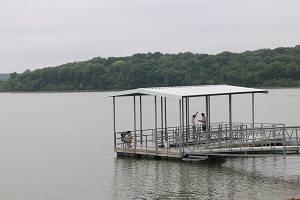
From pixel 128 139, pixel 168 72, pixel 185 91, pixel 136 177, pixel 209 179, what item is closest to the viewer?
pixel 209 179

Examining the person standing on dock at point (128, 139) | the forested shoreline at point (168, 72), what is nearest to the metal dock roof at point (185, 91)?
the person standing on dock at point (128, 139)

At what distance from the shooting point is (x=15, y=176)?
87.8ft

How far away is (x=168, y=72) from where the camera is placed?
12662 cm

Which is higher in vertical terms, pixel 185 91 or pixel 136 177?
pixel 185 91

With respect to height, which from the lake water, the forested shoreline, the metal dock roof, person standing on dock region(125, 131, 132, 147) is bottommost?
the lake water

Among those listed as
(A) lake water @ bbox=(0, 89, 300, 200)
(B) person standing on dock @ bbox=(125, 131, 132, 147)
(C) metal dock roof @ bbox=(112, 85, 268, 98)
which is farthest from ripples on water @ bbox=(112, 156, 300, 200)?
(C) metal dock roof @ bbox=(112, 85, 268, 98)

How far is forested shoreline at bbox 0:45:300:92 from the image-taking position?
115031mm

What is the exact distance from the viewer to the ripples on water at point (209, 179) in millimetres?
20250

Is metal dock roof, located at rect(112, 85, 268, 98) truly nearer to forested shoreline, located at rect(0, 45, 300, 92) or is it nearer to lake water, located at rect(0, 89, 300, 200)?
lake water, located at rect(0, 89, 300, 200)

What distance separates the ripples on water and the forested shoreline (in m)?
88.9

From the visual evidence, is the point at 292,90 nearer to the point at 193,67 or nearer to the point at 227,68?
the point at 227,68

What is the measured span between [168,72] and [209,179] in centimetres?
10449

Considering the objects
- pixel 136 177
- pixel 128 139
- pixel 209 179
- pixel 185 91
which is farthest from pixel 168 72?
pixel 209 179

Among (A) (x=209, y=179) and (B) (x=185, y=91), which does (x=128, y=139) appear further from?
(A) (x=209, y=179)
